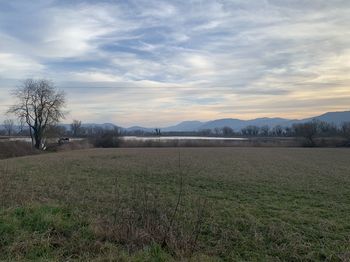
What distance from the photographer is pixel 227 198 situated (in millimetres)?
16203

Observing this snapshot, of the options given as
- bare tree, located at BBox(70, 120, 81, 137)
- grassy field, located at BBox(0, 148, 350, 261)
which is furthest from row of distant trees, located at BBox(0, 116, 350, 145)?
grassy field, located at BBox(0, 148, 350, 261)

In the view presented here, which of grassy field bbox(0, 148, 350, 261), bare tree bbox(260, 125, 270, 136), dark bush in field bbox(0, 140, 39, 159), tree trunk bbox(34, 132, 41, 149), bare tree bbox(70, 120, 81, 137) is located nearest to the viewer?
grassy field bbox(0, 148, 350, 261)

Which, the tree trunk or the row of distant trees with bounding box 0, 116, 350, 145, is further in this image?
the row of distant trees with bounding box 0, 116, 350, 145

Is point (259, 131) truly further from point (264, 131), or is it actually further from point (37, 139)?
point (37, 139)

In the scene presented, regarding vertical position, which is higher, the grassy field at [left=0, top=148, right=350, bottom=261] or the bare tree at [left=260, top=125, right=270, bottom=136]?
the bare tree at [left=260, top=125, right=270, bottom=136]

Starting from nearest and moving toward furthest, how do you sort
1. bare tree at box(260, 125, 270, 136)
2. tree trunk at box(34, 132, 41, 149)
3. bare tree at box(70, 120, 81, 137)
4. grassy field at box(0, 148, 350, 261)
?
grassy field at box(0, 148, 350, 261) < tree trunk at box(34, 132, 41, 149) < bare tree at box(70, 120, 81, 137) < bare tree at box(260, 125, 270, 136)

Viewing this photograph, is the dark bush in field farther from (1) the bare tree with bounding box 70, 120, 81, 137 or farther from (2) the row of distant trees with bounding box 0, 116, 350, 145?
(1) the bare tree with bounding box 70, 120, 81, 137

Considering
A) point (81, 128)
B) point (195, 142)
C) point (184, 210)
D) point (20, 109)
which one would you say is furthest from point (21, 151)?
point (81, 128)

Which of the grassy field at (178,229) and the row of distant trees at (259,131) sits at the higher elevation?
the row of distant trees at (259,131)

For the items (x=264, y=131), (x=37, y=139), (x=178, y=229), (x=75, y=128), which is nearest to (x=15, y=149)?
(x=37, y=139)

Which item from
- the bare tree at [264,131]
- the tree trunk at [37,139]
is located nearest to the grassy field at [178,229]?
the tree trunk at [37,139]

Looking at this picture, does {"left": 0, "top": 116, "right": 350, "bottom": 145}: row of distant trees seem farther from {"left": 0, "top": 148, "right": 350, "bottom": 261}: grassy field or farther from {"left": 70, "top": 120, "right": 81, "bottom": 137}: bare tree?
{"left": 0, "top": 148, "right": 350, "bottom": 261}: grassy field

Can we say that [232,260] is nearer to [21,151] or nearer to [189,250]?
[189,250]

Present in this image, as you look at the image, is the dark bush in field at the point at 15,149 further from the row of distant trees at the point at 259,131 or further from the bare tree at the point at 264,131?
the bare tree at the point at 264,131
